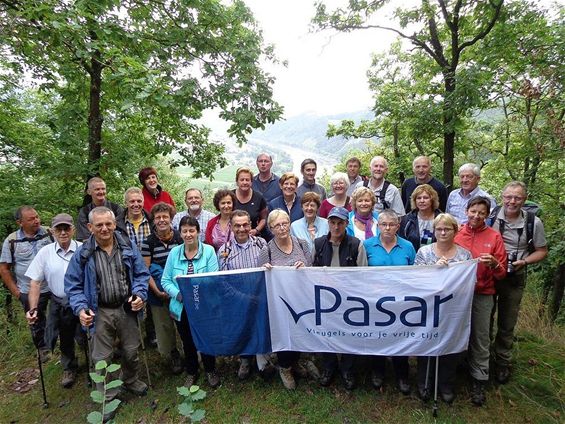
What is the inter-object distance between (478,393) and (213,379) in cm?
320

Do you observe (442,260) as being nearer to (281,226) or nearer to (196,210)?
(281,226)

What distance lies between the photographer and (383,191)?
526cm

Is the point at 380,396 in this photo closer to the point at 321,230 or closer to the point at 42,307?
the point at 321,230

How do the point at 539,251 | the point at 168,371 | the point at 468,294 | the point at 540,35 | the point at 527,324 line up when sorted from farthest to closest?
the point at 540,35
the point at 527,324
the point at 168,371
the point at 539,251
the point at 468,294

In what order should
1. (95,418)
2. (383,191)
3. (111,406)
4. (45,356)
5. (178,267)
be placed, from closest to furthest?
(95,418), (111,406), (178,267), (383,191), (45,356)

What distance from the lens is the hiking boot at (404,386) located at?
403 cm

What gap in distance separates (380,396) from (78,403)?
12.7ft

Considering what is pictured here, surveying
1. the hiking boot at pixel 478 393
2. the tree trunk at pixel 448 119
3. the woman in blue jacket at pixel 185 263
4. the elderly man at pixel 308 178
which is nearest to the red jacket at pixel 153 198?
the woman in blue jacket at pixel 185 263

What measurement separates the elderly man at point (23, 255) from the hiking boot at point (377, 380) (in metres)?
4.49

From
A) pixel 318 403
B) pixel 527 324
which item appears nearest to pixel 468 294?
pixel 318 403

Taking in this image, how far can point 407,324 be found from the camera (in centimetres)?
377

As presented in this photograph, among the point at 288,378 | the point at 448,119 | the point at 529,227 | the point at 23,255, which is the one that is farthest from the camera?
the point at 448,119

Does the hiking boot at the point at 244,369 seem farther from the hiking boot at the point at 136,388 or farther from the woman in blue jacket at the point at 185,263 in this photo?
the hiking boot at the point at 136,388

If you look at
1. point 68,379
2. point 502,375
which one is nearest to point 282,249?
point 502,375
